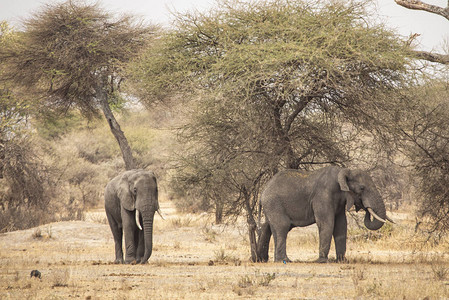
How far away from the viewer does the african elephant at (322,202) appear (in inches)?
562

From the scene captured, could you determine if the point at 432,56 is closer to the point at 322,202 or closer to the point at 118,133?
the point at 322,202

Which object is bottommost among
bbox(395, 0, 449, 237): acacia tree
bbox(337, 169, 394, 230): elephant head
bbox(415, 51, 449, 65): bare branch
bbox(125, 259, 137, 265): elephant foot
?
bbox(125, 259, 137, 265): elephant foot

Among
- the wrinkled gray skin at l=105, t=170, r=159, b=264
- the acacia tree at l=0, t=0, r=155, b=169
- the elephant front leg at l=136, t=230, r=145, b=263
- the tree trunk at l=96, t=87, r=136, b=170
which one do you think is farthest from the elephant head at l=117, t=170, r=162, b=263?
the acacia tree at l=0, t=0, r=155, b=169

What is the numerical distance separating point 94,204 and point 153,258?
2843 centimetres

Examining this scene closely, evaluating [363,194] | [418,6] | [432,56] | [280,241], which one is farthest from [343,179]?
[418,6]

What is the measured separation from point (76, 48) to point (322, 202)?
523 inches

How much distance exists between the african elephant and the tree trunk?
10.2m

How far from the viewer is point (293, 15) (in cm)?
1586

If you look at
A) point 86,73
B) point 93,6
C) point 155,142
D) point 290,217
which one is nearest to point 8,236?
point 86,73

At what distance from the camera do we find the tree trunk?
2445 cm

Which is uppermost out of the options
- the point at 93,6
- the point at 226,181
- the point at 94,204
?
the point at 93,6

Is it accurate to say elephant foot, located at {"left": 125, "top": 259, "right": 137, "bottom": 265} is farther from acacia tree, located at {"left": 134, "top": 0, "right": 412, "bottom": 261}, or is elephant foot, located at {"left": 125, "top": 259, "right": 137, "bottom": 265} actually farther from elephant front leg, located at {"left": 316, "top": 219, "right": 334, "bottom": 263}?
elephant front leg, located at {"left": 316, "top": 219, "right": 334, "bottom": 263}

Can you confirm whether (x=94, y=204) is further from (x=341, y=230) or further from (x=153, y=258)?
(x=341, y=230)

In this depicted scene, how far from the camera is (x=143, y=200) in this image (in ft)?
48.5
